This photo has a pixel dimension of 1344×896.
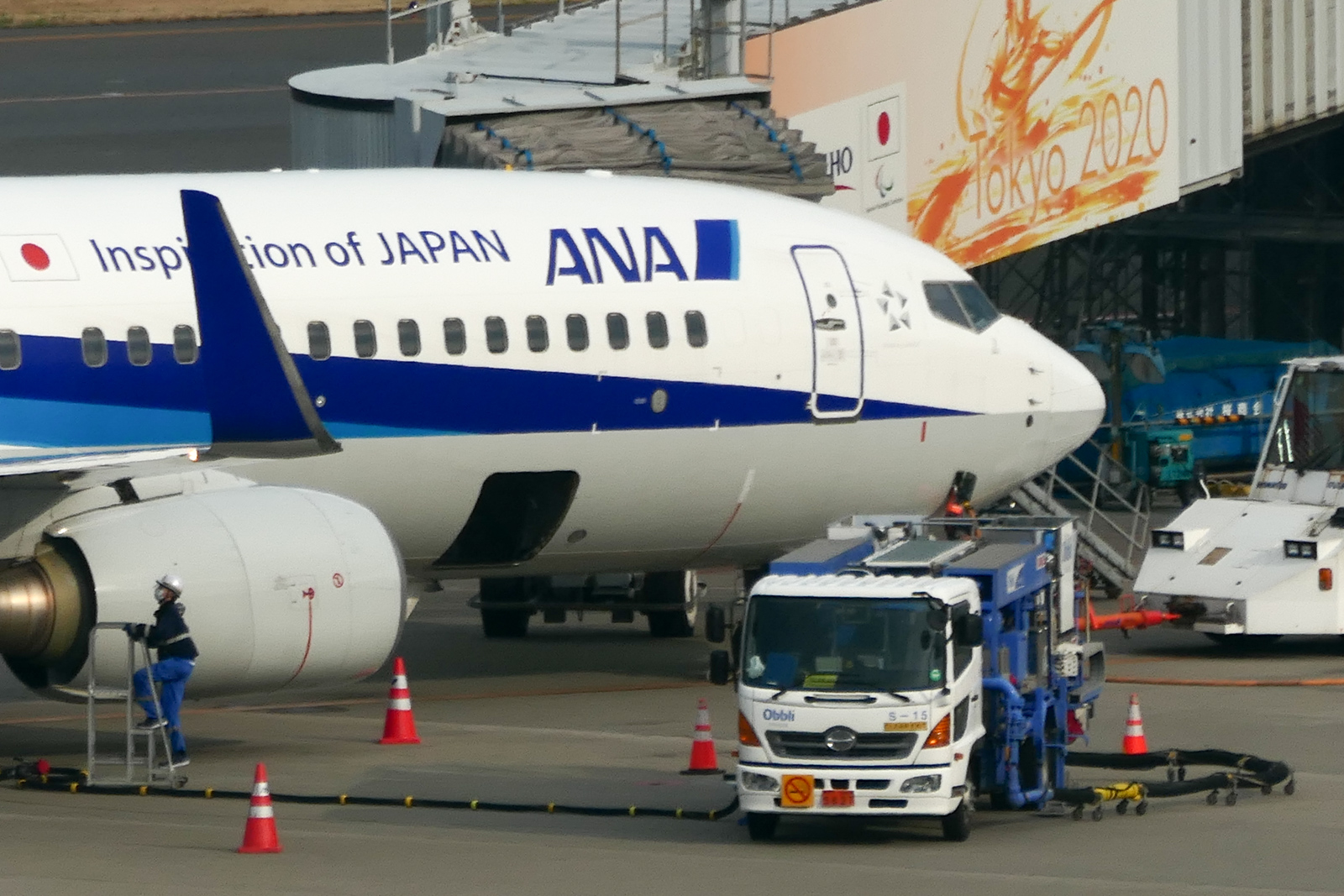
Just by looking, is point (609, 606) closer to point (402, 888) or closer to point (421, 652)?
point (421, 652)

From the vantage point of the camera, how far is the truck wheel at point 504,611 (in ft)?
99.3

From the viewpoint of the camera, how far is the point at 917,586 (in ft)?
60.5

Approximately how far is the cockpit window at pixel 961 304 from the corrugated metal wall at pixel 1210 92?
12708 mm

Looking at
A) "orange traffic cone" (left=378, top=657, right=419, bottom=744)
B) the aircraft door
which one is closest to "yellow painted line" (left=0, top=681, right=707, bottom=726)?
"orange traffic cone" (left=378, top=657, right=419, bottom=744)

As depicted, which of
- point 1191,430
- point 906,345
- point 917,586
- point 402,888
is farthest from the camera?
point 1191,430

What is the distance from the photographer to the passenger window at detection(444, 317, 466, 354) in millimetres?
23906

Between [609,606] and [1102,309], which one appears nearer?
[609,606]

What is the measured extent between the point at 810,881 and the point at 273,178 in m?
10.6

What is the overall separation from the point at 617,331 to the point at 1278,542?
8701 mm

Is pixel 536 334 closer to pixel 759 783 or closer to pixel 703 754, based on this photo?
pixel 703 754

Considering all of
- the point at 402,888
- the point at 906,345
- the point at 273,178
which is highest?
the point at 273,178

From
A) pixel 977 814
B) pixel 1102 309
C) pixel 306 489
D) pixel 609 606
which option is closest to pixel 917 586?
pixel 977 814

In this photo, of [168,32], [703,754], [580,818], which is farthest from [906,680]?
[168,32]

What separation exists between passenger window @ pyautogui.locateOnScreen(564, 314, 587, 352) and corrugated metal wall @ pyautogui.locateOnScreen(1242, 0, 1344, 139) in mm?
18808
